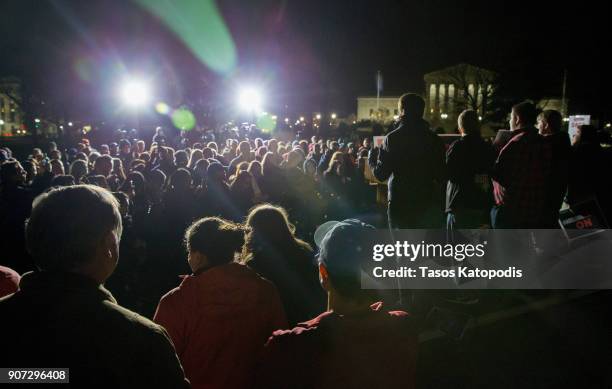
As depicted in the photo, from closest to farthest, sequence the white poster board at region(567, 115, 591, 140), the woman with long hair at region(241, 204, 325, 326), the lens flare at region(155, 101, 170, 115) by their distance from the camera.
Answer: the woman with long hair at region(241, 204, 325, 326) < the white poster board at region(567, 115, 591, 140) < the lens flare at region(155, 101, 170, 115)

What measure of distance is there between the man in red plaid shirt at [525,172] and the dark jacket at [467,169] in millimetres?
174

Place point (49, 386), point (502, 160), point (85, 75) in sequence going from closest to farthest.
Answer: point (49, 386)
point (502, 160)
point (85, 75)

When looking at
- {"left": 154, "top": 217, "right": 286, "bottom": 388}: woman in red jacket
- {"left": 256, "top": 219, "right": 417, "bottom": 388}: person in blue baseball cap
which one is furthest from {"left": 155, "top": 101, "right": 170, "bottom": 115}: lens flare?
{"left": 256, "top": 219, "right": 417, "bottom": 388}: person in blue baseball cap

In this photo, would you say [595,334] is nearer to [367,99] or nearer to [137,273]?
[137,273]

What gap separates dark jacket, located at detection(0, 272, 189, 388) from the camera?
53.6 inches

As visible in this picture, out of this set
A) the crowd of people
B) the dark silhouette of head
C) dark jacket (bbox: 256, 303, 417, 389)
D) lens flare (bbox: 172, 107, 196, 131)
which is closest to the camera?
the crowd of people

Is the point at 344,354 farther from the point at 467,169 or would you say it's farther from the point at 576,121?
the point at 576,121

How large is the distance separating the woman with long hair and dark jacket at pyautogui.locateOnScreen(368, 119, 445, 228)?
211cm

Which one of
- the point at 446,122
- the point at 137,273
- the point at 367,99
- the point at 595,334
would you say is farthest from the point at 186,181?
the point at 367,99

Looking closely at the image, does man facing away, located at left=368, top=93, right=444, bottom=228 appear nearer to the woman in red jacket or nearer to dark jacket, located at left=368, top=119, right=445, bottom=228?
dark jacket, located at left=368, top=119, right=445, bottom=228

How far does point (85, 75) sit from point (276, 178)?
113 feet

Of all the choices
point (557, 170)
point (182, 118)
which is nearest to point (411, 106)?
point (557, 170)

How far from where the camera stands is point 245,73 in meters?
34.6

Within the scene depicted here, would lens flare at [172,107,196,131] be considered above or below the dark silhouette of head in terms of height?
above
